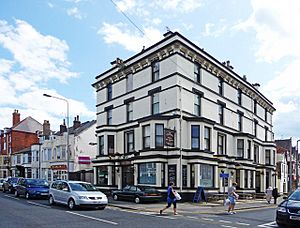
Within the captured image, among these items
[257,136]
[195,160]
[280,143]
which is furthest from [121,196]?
[280,143]

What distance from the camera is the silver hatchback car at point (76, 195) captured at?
1870 centimetres

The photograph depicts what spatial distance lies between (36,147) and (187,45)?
36.1 metres

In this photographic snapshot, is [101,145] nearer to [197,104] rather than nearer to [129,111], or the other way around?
[129,111]

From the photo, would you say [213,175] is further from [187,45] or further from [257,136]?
[257,136]

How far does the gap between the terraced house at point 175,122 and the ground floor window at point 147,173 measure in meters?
0.08

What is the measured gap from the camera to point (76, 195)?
62.1ft

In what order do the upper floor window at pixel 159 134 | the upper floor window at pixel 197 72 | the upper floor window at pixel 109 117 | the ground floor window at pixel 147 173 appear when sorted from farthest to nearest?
the upper floor window at pixel 109 117, the upper floor window at pixel 197 72, the upper floor window at pixel 159 134, the ground floor window at pixel 147 173

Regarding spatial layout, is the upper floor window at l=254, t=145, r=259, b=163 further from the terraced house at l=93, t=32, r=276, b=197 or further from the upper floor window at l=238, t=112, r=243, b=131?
the upper floor window at l=238, t=112, r=243, b=131

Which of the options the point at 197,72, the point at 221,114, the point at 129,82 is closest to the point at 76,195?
the point at 197,72

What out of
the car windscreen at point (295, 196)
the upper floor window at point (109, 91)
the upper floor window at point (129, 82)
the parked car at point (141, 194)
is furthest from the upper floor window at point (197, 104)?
the car windscreen at point (295, 196)

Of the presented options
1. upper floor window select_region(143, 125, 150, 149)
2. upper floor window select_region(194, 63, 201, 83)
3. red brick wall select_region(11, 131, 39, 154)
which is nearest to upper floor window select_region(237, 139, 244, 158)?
upper floor window select_region(194, 63, 201, 83)

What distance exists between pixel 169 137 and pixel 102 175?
37.4 ft

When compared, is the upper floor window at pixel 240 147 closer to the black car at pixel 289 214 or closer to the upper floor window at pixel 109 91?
the upper floor window at pixel 109 91

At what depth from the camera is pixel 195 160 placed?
93.4 ft
